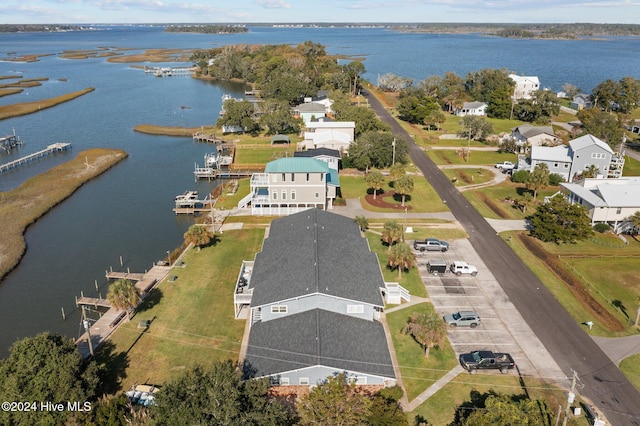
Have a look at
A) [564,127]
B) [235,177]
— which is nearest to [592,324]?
[235,177]

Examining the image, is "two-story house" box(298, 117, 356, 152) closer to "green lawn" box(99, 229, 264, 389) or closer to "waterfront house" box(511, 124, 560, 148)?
"waterfront house" box(511, 124, 560, 148)

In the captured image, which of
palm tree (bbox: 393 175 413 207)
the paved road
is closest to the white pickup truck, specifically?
the paved road

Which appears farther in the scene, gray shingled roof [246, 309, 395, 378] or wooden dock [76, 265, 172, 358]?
wooden dock [76, 265, 172, 358]

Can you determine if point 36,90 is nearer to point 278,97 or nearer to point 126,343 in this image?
point 278,97

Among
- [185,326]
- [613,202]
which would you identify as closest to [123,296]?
[185,326]

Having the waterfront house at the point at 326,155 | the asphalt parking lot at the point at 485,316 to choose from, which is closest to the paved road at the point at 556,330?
the asphalt parking lot at the point at 485,316

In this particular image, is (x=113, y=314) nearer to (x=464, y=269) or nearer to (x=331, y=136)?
(x=464, y=269)

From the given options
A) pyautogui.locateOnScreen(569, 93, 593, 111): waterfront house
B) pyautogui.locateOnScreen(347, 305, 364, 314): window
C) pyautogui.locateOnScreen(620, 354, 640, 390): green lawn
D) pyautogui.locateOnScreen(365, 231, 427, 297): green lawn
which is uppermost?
pyautogui.locateOnScreen(569, 93, 593, 111): waterfront house

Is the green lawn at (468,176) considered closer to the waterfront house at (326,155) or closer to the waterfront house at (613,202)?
the waterfront house at (613,202)
